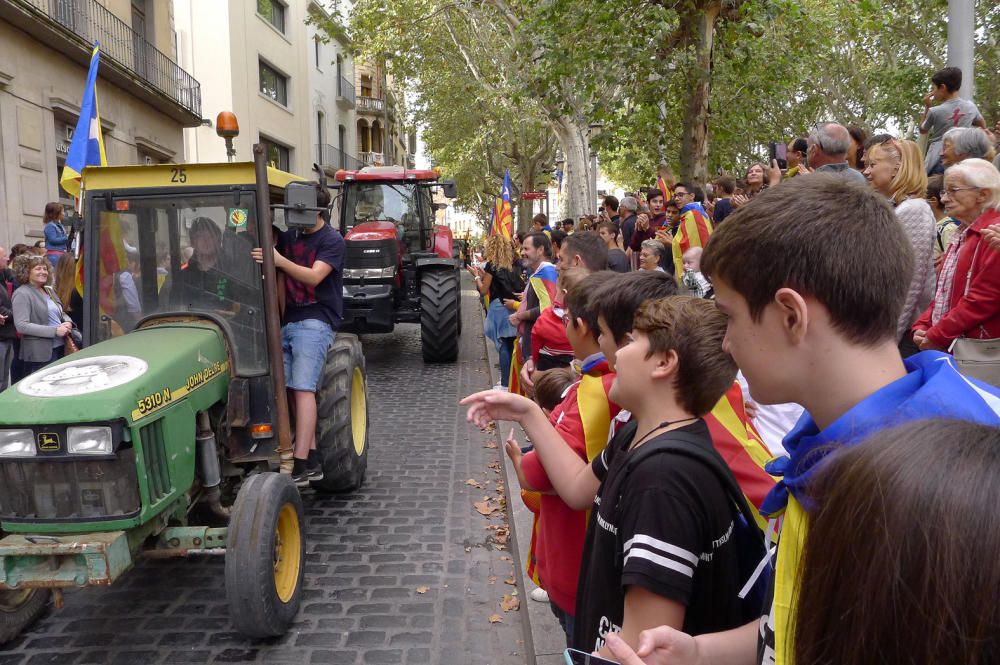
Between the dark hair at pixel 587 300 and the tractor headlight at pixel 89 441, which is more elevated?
the dark hair at pixel 587 300

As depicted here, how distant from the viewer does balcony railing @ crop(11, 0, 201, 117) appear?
514 inches

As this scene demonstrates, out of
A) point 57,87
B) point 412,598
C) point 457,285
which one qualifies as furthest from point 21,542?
point 57,87

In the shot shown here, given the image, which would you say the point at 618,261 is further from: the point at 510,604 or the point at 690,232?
the point at 510,604

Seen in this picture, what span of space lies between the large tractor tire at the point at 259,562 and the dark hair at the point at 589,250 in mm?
2259

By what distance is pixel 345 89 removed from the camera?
36.1m

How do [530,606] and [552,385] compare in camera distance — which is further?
[530,606]

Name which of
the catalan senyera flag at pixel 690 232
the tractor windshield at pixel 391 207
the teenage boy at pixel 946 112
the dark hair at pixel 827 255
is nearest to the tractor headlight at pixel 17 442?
the dark hair at pixel 827 255

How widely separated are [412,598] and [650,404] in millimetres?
2692

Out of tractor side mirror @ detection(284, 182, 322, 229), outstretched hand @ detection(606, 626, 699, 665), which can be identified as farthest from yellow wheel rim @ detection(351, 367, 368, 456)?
outstretched hand @ detection(606, 626, 699, 665)

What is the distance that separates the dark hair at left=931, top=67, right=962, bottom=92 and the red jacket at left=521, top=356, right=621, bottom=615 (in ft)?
16.1

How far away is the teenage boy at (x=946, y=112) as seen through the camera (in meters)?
→ 5.81

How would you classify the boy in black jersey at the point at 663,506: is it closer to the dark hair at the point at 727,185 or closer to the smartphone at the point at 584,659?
the smartphone at the point at 584,659

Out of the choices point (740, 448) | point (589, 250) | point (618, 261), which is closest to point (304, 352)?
point (589, 250)

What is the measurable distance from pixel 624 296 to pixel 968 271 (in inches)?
86.0
